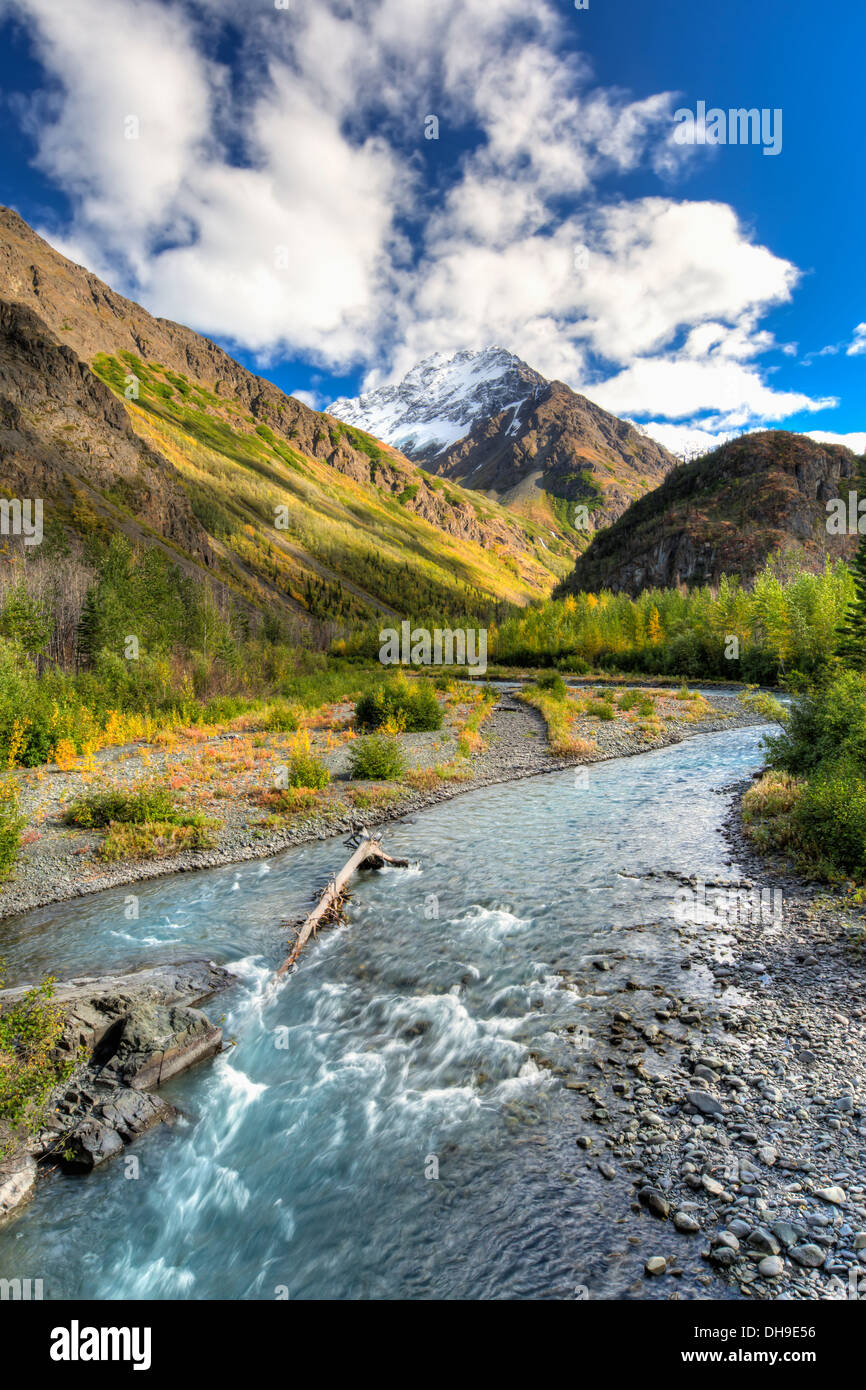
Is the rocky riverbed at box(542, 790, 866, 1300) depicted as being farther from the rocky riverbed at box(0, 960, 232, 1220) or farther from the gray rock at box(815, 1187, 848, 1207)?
the rocky riverbed at box(0, 960, 232, 1220)

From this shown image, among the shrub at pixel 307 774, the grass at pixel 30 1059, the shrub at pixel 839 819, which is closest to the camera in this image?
the grass at pixel 30 1059

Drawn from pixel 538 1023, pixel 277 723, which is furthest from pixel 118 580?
pixel 538 1023

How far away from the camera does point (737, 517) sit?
11119cm

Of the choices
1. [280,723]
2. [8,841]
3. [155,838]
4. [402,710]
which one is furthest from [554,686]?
[8,841]

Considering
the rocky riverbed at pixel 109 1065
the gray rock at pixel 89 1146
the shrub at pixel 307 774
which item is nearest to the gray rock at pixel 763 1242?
the rocky riverbed at pixel 109 1065

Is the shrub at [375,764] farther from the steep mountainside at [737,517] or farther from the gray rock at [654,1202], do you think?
the steep mountainside at [737,517]

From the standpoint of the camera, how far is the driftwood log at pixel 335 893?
10.1m

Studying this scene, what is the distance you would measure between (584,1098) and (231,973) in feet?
19.7

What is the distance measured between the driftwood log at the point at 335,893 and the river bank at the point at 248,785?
2.98 meters

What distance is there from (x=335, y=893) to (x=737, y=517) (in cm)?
12229

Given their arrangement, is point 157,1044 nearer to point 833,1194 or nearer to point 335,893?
point 335,893

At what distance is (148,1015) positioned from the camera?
7.70m

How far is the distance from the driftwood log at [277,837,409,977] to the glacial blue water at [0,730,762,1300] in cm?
34
